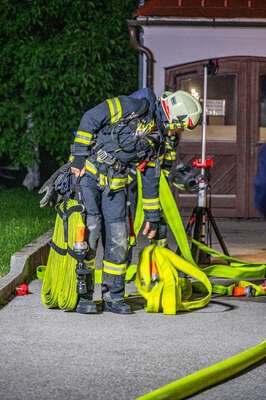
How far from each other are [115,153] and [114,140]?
120 millimetres

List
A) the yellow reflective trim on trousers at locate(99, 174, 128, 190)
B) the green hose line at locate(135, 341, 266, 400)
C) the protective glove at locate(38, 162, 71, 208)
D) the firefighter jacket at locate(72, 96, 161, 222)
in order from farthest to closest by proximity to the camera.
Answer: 1. the protective glove at locate(38, 162, 71, 208)
2. the yellow reflective trim on trousers at locate(99, 174, 128, 190)
3. the firefighter jacket at locate(72, 96, 161, 222)
4. the green hose line at locate(135, 341, 266, 400)

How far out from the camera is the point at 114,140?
31.1 ft

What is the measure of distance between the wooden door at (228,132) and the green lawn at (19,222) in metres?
2.55

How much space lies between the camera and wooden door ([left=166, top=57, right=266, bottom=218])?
18.0m

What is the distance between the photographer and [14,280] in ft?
35.0

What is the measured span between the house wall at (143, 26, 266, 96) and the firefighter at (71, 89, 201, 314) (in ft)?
27.3

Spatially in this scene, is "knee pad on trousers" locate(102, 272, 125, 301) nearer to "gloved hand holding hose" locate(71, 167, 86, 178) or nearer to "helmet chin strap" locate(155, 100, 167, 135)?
"gloved hand holding hose" locate(71, 167, 86, 178)

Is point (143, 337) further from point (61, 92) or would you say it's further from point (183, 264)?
point (61, 92)

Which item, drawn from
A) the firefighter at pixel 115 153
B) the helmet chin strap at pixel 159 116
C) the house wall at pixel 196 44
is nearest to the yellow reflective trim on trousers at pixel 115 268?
the firefighter at pixel 115 153

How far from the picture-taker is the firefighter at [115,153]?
31.0ft

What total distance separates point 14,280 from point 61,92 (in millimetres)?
11702

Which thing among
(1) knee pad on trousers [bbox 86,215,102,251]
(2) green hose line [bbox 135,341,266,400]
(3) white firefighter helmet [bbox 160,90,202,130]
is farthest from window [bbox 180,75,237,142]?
(2) green hose line [bbox 135,341,266,400]

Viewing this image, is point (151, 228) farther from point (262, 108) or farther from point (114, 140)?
point (262, 108)

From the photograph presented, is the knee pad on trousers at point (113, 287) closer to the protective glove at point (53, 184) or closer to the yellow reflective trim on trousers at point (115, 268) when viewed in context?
→ the yellow reflective trim on trousers at point (115, 268)
